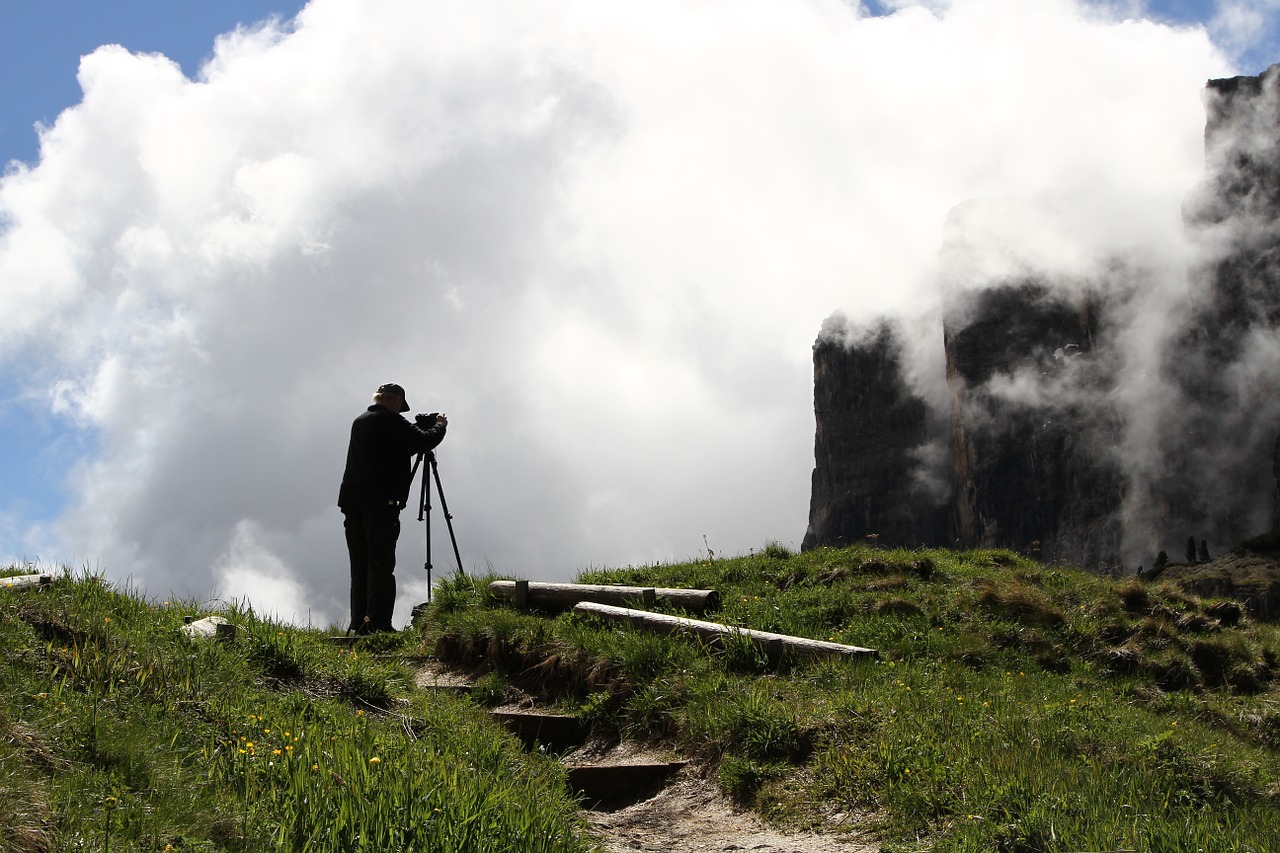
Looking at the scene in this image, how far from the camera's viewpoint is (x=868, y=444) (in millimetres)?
155875

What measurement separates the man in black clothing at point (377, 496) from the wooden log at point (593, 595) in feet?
5.16

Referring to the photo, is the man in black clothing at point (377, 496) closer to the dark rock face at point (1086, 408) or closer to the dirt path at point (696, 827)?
the dirt path at point (696, 827)

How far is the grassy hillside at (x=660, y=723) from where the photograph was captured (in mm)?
4660

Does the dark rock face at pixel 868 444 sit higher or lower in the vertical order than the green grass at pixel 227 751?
higher

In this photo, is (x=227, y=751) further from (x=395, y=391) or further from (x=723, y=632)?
(x=395, y=391)

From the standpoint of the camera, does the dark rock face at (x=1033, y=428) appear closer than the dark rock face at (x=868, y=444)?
Yes

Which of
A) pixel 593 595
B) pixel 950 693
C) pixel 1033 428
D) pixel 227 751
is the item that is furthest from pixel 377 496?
pixel 1033 428

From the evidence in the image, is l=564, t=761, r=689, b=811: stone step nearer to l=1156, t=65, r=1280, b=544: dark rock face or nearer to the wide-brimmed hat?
the wide-brimmed hat

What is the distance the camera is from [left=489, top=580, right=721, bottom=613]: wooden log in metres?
11.5

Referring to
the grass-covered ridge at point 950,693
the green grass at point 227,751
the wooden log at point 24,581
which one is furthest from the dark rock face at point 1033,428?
the wooden log at point 24,581

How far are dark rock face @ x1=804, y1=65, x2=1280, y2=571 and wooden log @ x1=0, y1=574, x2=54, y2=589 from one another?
10522cm

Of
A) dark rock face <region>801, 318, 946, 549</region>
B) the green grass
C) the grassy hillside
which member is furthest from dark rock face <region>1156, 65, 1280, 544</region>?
the green grass

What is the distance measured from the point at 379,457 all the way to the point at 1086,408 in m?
134

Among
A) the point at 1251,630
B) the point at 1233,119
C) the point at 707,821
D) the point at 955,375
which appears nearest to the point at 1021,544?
the point at 955,375
